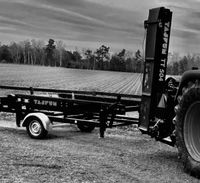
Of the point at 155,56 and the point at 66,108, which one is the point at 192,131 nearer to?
the point at 155,56

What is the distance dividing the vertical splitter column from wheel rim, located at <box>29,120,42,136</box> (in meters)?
2.69

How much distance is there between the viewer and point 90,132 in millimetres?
10336

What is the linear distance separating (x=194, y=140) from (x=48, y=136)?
13.6ft

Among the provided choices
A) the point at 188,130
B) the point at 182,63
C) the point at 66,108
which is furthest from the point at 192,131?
the point at 66,108

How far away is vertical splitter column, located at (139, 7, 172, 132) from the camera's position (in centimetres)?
726

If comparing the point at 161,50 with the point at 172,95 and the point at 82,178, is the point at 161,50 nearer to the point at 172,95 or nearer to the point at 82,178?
the point at 172,95

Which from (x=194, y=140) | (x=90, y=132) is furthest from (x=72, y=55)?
(x=194, y=140)

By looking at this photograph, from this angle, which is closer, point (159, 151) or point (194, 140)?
point (194, 140)

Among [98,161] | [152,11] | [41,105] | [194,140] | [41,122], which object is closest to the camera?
[194,140]

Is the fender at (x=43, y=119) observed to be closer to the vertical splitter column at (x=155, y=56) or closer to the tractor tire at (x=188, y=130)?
the vertical splitter column at (x=155, y=56)

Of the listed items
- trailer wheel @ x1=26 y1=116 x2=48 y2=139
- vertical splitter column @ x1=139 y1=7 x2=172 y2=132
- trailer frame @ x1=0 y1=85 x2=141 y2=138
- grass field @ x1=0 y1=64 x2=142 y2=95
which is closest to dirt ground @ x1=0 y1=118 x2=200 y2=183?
trailer wheel @ x1=26 y1=116 x2=48 y2=139

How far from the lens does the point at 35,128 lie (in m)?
9.18

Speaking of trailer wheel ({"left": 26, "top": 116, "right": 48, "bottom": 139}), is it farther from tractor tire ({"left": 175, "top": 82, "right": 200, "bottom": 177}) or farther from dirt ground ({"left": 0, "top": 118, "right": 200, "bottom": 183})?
tractor tire ({"left": 175, "top": 82, "right": 200, "bottom": 177})

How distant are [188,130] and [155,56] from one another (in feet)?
5.52
